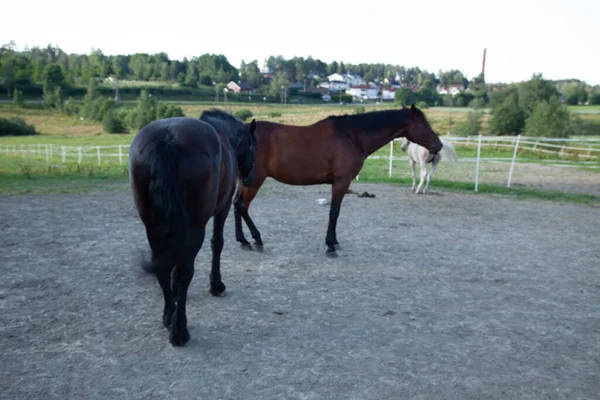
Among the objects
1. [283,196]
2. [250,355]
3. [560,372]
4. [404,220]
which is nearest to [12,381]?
[250,355]

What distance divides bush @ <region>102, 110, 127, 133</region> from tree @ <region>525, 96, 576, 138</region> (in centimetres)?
4305

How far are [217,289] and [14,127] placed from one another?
165 ft

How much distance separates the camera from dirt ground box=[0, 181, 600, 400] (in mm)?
2977

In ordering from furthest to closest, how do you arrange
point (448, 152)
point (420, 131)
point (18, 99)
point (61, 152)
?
point (18, 99) < point (61, 152) < point (448, 152) < point (420, 131)

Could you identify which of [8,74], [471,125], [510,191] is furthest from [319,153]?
[8,74]

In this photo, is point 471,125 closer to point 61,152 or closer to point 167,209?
point 61,152

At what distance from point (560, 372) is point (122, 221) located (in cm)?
680

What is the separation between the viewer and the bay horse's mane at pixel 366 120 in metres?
6.48

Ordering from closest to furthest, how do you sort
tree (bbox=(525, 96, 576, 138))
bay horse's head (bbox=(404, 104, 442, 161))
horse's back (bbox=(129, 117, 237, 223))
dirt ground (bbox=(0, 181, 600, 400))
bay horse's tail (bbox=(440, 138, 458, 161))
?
dirt ground (bbox=(0, 181, 600, 400)) < horse's back (bbox=(129, 117, 237, 223)) < bay horse's head (bbox=(404, 104, 442, 161)) < bay horse's tail (bbox=(440, 138, 458, 161)) < tree (bbox=(525, 96, 576, 138))

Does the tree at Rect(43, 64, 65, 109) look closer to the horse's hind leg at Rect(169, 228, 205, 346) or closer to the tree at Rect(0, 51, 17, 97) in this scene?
the tree at Rect(0, 51, 17, 97)

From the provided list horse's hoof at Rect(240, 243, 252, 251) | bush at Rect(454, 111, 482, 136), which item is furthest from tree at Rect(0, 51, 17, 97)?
horse's hoof at Rect(240, 243, 252, 251)

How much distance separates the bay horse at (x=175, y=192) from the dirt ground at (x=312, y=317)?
264 millimetres

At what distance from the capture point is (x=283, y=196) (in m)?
11.0

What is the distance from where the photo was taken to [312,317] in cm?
408
